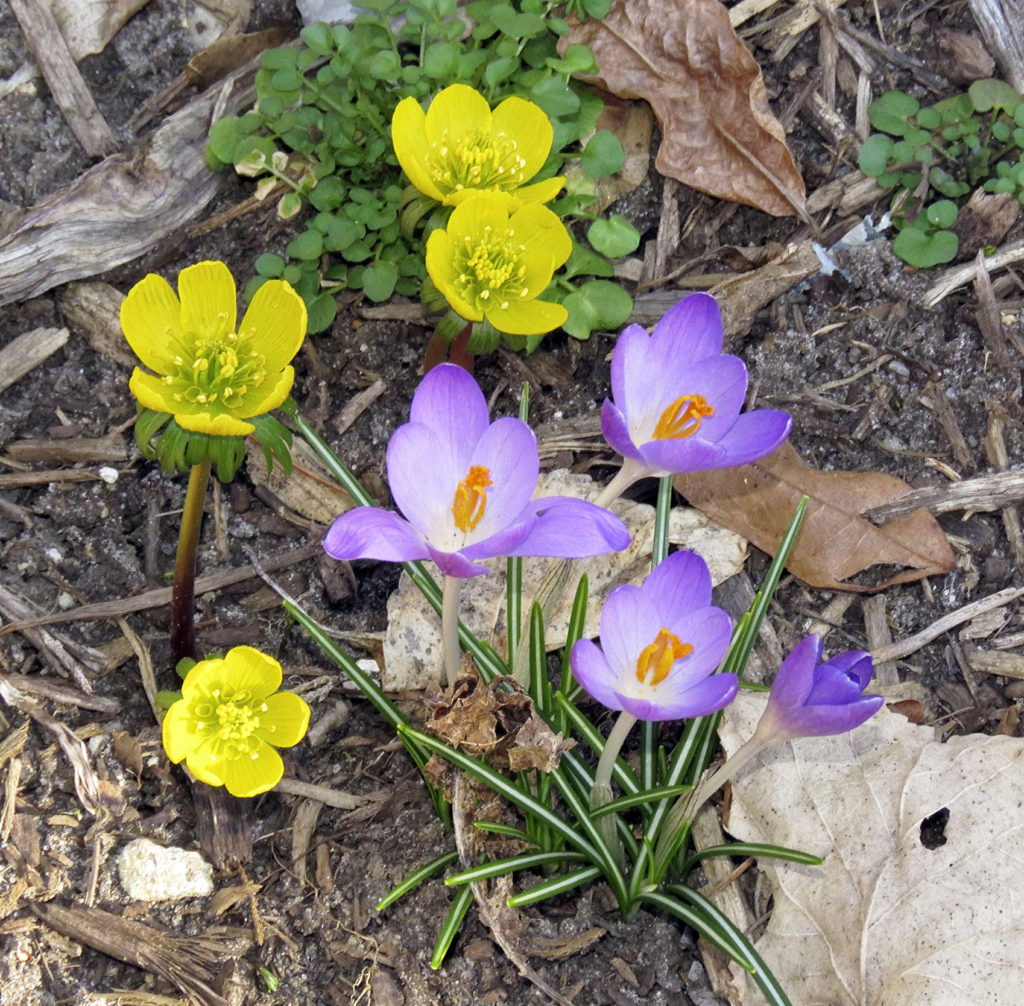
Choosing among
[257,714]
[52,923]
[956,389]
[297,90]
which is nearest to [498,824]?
[257,714]

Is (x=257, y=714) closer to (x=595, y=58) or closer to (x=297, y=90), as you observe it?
(x=297, y=90)

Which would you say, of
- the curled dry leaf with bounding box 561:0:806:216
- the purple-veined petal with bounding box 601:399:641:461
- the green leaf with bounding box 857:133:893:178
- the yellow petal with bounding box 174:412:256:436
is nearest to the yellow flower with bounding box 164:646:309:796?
the yellow petal with bounding box 174:412:256:436

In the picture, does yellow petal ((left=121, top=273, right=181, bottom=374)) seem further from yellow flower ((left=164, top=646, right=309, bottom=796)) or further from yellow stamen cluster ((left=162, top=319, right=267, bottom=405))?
yellow flower ((left=164, top=646, right=309, bottom=796))

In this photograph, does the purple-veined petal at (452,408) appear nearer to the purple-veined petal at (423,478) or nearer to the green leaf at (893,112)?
the purple-veined petal at (423,478)

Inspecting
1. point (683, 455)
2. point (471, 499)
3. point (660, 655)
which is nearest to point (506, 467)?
point (471, 499)

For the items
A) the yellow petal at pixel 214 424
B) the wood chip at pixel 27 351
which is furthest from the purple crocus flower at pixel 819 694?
the wood chip at pixel 27 351

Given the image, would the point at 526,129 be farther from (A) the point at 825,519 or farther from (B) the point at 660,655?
(B) the point at 660,655
